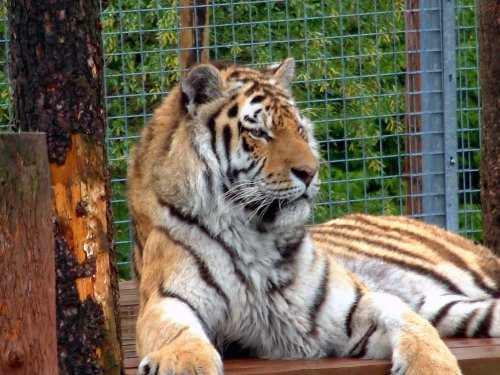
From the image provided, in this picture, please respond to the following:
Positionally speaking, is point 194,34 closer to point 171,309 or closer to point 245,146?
point 245,146

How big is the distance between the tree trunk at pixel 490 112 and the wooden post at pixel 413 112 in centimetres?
114

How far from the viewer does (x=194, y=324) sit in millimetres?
3518

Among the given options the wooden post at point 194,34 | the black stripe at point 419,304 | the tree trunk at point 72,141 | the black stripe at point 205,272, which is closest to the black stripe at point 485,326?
the black stripe at point 419,304

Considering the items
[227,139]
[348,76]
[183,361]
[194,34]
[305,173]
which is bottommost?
[183,361]

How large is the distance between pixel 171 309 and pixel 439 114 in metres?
2.95

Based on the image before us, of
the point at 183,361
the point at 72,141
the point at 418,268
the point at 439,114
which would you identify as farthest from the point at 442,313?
the point at 439,114

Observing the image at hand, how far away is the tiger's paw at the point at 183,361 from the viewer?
3.24m

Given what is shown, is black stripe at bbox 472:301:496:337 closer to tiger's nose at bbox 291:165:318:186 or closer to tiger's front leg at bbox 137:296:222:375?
tiger's nose at bbox 291:165:318:186

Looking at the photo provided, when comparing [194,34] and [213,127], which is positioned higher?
[194,34]

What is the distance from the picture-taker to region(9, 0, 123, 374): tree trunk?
3.31 metres

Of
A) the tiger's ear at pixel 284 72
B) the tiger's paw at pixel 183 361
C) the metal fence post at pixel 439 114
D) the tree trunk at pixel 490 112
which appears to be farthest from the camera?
the metal fence post at pixel 439 114

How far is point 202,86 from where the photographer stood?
150 inches

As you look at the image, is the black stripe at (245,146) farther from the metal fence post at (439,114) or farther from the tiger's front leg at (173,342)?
the metal fence post at (439,114)

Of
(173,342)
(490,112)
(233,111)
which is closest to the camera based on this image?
(173,342)
